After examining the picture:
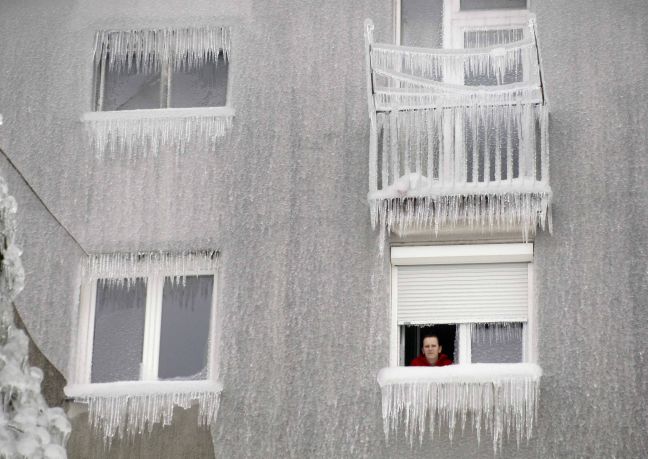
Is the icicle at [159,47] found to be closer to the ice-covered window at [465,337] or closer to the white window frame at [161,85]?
the white window frame at [161,85]

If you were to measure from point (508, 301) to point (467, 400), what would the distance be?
1141 millimetres

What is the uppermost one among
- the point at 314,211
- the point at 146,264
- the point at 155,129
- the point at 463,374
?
the point at 155,129

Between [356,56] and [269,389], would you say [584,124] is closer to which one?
[356,56]

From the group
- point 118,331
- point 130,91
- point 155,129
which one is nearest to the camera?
point 118,331

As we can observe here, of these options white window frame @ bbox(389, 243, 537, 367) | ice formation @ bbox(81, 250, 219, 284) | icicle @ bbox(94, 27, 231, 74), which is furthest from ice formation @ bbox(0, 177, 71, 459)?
icicle @ bbox(94, 27, 231, 74)

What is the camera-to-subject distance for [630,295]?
553 inches

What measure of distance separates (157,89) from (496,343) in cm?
444

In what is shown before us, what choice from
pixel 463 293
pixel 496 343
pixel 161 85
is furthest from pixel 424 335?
pixel 161 85

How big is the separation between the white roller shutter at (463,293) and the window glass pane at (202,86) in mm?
2706

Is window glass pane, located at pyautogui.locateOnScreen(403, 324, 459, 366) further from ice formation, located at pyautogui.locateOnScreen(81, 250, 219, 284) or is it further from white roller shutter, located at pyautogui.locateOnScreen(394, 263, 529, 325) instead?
ice formation, located at pyautogui.locateOnScreen(81, 250, 219, 284)

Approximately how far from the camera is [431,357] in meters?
14.3

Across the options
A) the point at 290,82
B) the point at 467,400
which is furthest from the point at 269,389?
the point at 290,82

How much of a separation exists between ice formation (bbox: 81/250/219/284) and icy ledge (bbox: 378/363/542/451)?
2201 millimetres

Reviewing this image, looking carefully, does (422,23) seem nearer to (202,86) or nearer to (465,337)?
(202,86)
